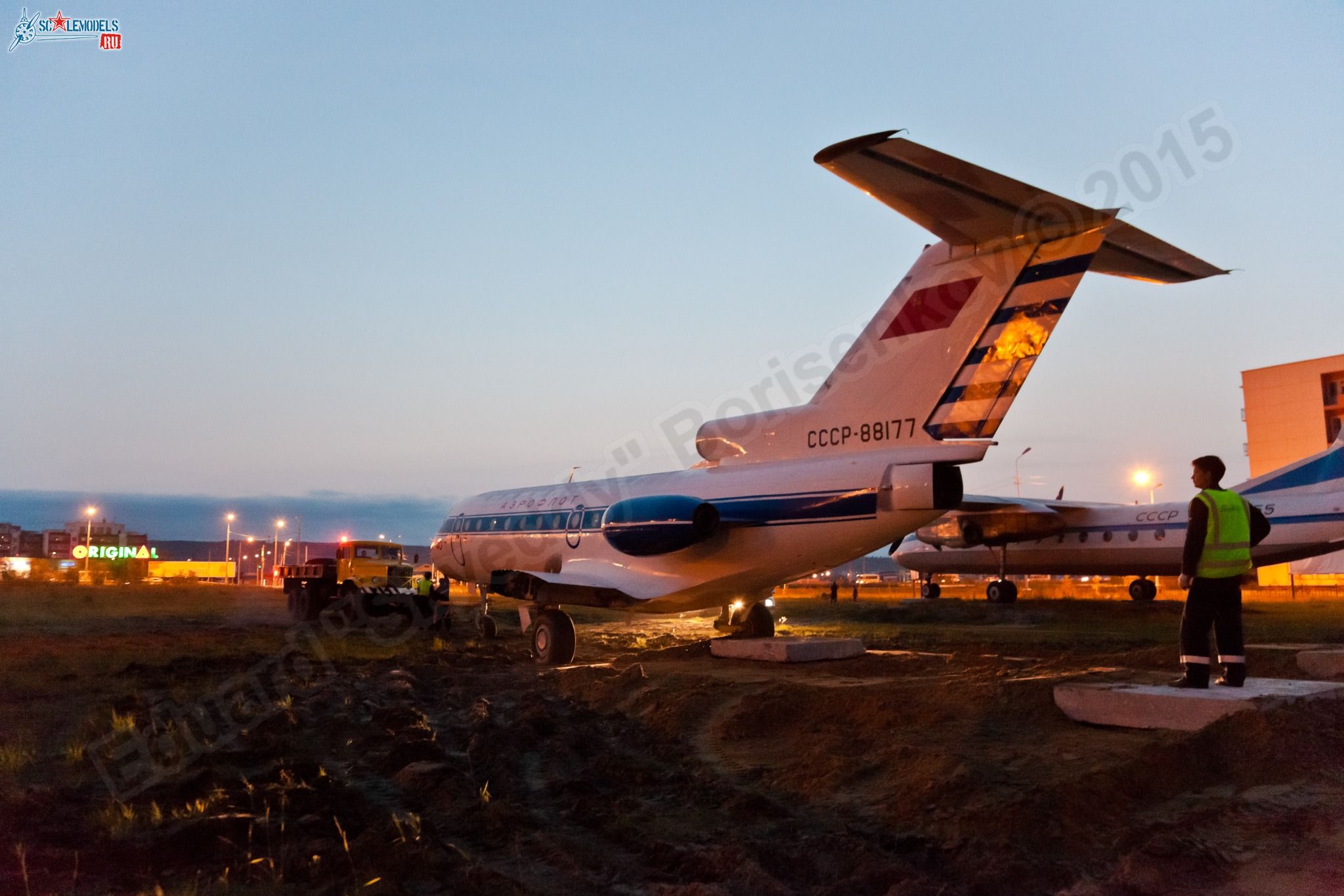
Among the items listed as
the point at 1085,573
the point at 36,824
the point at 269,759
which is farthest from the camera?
the point at 1085,573

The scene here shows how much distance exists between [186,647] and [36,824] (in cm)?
1166

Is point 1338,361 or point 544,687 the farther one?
point 1338,361

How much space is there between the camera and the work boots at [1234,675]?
6.28 metres

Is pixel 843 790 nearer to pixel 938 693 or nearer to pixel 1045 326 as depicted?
pixel 938 693

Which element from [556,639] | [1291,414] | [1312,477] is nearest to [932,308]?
[556,639]

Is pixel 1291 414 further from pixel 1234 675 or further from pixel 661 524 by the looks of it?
pixel 1234 675

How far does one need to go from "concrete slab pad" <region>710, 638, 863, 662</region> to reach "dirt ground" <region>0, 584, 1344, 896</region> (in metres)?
1.03

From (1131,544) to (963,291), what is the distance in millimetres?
20361

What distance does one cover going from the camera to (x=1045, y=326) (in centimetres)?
905

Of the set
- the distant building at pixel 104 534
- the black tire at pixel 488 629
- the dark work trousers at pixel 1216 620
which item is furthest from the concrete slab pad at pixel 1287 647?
the distant building at pixel 104 534

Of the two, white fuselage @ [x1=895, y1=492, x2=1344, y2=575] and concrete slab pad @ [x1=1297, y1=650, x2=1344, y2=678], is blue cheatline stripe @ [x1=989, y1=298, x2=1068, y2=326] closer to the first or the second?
concrete slab pad @ [x1=1297, y1=650, x2=1344, y2=678]

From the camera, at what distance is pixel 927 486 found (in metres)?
9.49

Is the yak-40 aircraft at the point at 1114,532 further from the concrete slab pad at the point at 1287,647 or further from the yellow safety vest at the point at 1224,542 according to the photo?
the yellow safety vest at the point at 1224,542

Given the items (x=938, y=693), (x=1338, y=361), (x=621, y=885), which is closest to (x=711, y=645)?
(x=938, y=693)
